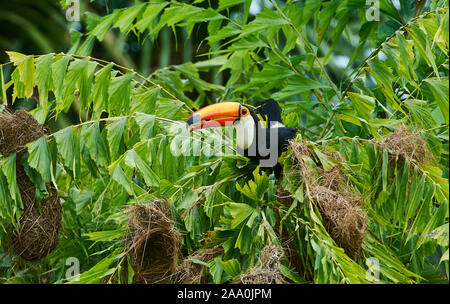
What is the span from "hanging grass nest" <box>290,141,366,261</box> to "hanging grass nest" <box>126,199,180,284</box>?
639mm

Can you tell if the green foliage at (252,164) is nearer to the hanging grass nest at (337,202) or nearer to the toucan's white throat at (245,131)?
the hanging grass nest at (337,202)

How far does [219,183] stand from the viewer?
10.6ft

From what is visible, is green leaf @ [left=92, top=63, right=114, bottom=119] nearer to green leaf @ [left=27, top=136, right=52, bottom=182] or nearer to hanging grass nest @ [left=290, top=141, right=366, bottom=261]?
green leaf @ [left=27, top=136, right=52, bottom=182]

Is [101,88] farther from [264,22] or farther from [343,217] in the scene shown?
[343,217]

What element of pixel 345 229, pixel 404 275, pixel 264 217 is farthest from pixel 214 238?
pixel 404 275

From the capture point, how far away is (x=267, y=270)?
261cm

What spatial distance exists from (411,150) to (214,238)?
99cm

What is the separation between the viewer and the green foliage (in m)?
2.82

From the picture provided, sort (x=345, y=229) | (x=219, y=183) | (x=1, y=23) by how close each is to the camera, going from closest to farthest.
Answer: (x=345, y=229), (x=219, y=183), (x=1, y=23)

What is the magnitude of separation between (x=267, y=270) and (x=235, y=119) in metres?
1.44

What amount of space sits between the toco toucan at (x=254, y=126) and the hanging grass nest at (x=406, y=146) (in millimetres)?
749

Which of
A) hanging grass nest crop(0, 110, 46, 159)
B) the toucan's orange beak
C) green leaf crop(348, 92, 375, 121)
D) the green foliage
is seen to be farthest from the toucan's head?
hanging grass nest crop(0, 110, 46, 159)

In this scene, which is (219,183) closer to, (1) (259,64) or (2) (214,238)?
(2) (214,238)

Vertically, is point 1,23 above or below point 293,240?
above
